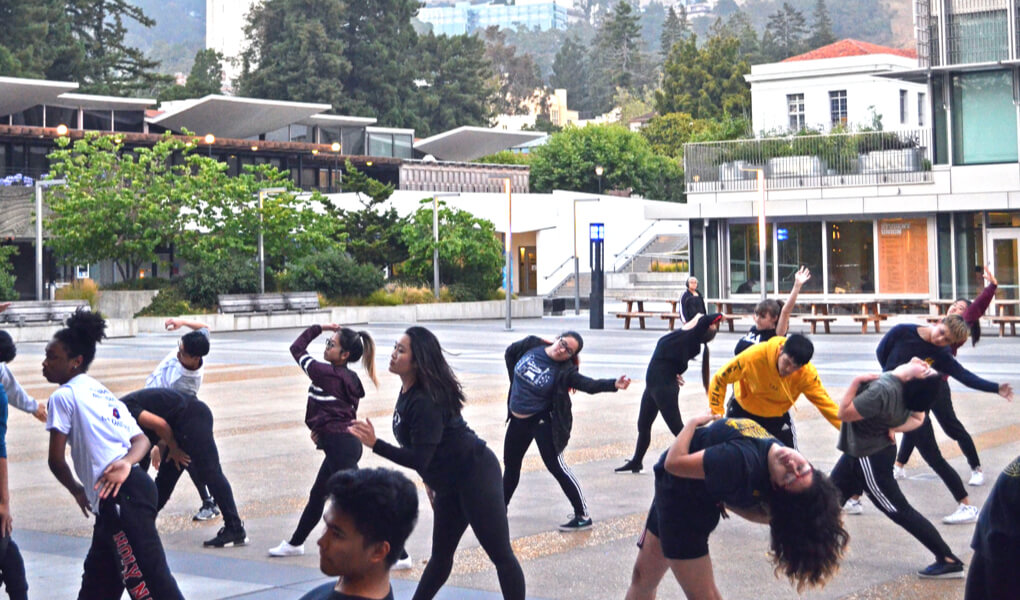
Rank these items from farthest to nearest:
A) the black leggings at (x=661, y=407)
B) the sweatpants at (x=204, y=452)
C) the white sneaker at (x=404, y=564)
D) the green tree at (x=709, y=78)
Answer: the green tree at (x=709, y=78) < the black leggings at (x=661, y=407) < the sweatpants at (x=204, y=452) < the white sneaker at (x=404, y=564)

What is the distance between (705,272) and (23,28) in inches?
2115

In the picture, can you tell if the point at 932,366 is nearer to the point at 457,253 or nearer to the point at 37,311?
the point at 37,311

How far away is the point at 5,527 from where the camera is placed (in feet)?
19.6

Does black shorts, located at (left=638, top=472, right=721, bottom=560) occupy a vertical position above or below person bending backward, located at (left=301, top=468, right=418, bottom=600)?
below

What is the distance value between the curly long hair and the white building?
5176cm

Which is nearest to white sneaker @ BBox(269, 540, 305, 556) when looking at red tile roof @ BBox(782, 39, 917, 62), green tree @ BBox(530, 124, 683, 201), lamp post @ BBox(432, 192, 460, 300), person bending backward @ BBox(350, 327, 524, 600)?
person bending backward @ BBox(350, 327, 524, 600)

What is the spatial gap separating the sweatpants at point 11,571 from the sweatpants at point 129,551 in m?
0.47

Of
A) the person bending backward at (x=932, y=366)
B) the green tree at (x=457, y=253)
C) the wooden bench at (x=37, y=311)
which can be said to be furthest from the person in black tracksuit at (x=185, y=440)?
the green tree at (x=457, y=253)

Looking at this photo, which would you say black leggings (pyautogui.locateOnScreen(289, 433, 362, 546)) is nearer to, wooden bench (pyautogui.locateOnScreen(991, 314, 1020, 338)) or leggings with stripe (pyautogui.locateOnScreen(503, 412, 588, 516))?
leggings with stripe (pyautogui.locateOnScreen(503, 412, 588, 516))

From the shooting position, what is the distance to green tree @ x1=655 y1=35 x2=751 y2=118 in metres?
96.0

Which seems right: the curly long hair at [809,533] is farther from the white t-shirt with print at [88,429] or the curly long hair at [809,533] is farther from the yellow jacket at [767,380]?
the yellow jacket at [767,380]

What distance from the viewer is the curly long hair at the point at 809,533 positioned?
4594 mm

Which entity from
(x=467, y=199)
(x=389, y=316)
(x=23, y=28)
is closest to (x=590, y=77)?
(x=23, y=28)

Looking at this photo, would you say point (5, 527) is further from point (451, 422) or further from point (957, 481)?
point (957, 481)
